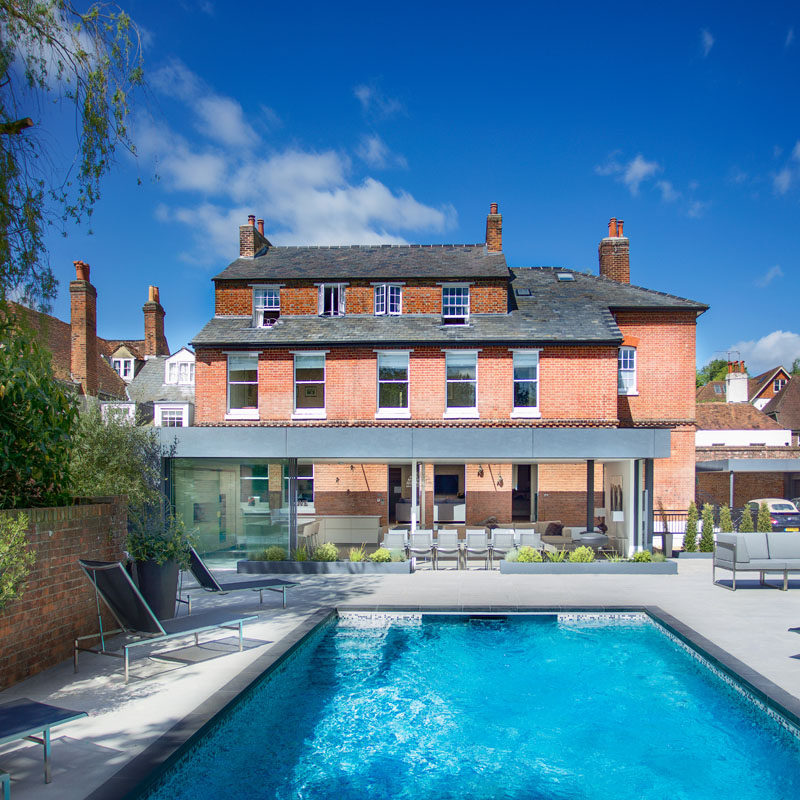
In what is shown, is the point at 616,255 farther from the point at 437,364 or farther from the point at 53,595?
the point at 53,595

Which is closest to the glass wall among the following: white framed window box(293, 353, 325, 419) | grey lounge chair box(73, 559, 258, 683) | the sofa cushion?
white framed window box(293, 353, 325, 419)

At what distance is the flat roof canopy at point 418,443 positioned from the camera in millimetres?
15750

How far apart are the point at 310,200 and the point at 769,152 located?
48.9 ft

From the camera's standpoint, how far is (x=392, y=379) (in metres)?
22.1

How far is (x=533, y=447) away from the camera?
15773 mm

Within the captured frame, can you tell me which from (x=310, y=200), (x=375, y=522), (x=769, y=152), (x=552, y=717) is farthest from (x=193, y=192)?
(x=769, y=152)

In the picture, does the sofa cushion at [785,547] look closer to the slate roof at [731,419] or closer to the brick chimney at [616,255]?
the brick chimney at [616,255]

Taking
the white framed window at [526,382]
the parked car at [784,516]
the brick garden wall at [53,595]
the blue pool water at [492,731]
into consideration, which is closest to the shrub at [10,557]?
the brick garden wall at [53,595]

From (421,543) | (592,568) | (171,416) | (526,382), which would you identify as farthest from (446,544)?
(171,416)

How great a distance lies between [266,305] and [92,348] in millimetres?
12445

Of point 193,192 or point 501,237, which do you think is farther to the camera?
point 501,237

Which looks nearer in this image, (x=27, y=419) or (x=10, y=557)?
(x=10, y=557)

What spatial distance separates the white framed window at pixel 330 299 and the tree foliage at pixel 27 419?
52.2ft

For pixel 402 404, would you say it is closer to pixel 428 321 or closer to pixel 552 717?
pixel 428 321
